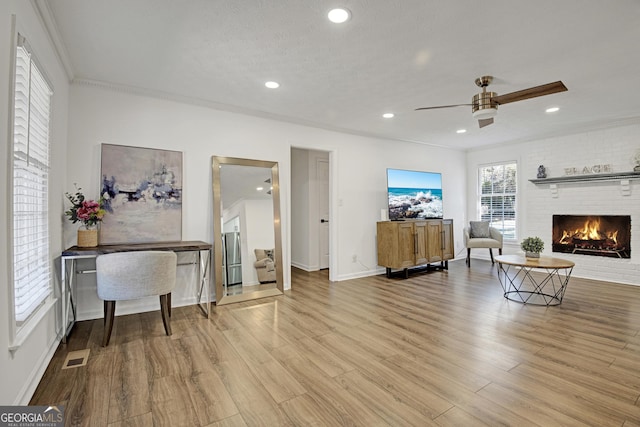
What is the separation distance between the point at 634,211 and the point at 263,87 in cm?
564

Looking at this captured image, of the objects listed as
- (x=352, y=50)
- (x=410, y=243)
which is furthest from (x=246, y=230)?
(x=410, y=243)

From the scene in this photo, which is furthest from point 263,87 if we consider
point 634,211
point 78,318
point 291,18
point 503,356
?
point 634,211

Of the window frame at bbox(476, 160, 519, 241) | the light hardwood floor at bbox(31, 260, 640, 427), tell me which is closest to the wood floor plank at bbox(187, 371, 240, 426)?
the light hardwood floor at bbox(31, 260, 640, 427)

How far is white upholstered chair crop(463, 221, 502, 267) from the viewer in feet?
19.1

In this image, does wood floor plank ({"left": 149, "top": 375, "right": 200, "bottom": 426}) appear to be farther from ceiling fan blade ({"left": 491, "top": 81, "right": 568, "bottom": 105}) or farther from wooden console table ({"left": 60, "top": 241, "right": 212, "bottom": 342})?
ceiling fan blade ({"left": 491, "top": 81, "right": 568, "bottom": 105})

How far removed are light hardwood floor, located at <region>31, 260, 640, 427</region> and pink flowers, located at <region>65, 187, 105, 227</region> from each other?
1.04m

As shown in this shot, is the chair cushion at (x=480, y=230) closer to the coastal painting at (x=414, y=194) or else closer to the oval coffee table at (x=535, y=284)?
the coastal painting at (x=414, y=194)

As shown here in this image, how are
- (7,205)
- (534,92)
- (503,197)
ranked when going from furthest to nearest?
(503,197) → (534,92) → (7,205)

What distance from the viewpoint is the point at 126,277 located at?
8.45 feet

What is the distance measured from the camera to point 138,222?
3371 mm

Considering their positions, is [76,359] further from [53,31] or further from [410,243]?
[410,243]

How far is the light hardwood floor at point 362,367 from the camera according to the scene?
1708 mm

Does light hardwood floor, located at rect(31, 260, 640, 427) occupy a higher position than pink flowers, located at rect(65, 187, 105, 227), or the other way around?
pink flowers, located at rect(65, 187, 105, 227)

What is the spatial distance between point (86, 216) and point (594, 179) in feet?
22.8
